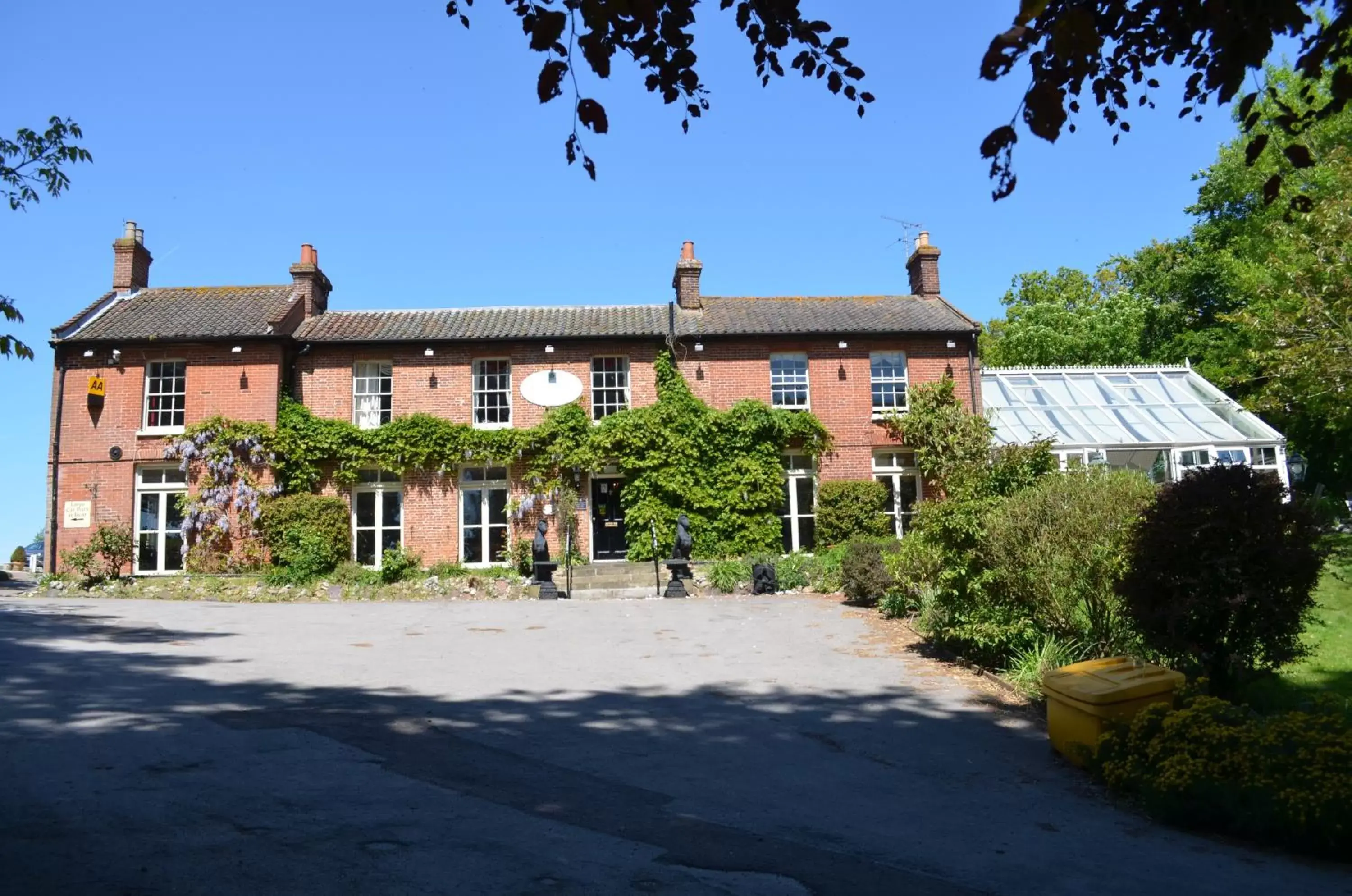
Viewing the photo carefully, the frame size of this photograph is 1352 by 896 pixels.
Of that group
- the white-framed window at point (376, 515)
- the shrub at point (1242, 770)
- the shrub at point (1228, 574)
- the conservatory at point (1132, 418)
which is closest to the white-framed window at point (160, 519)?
the white-framed window at point (376, 515)

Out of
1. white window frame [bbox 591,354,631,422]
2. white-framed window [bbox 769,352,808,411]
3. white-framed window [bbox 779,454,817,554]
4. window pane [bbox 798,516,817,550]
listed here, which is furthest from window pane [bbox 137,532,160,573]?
window pane [bbox 798,516,817,550]

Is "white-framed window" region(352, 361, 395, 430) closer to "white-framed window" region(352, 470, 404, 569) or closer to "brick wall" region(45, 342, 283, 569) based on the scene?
"white-framed window" region(352, 470, 404, 569)

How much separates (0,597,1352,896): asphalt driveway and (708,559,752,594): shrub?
6636mm

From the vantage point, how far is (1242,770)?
19.9ft

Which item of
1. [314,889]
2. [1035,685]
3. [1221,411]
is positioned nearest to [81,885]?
[314,889]

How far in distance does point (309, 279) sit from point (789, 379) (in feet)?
41.7

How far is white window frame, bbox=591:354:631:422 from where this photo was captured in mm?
23328

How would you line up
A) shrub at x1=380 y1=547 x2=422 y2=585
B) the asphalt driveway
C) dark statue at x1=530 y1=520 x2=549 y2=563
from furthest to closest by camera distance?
shrub at x1=380 y1=547 x2=422 y2=585 < dark statue at x1=530 y1=520 x2=549 y2=563 < the asphalt driveway

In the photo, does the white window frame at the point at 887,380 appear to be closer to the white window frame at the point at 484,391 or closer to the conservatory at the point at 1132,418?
the conservatory at the point at 1132,418

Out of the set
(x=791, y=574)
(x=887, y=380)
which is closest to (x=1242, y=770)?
(x=791, y=574)

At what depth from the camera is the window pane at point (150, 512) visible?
22062mm

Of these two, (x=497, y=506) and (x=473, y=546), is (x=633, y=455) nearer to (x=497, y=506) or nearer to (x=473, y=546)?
(x=497, y=506)

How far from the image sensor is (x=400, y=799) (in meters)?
5.89

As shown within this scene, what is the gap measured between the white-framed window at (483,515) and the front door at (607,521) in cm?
215
